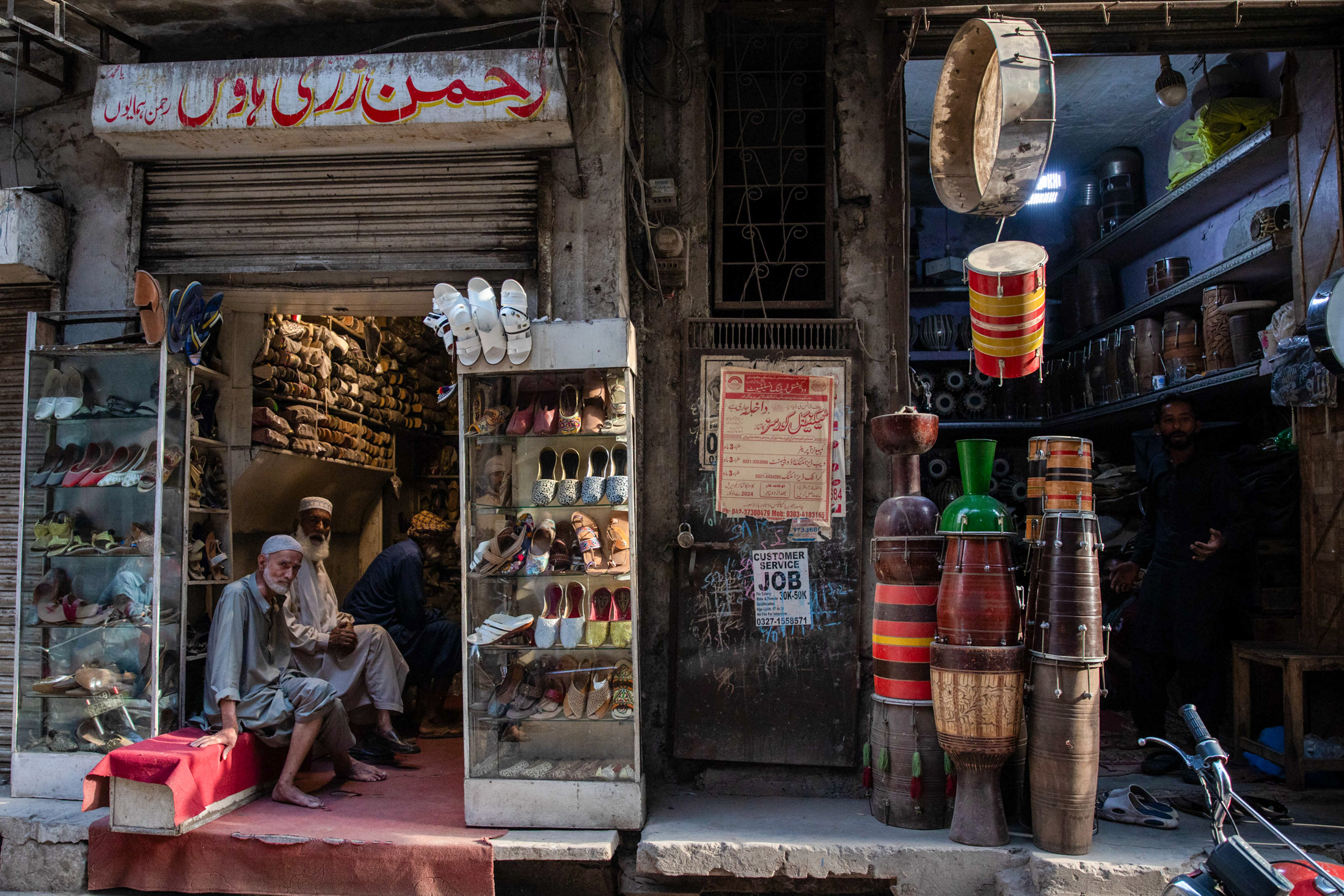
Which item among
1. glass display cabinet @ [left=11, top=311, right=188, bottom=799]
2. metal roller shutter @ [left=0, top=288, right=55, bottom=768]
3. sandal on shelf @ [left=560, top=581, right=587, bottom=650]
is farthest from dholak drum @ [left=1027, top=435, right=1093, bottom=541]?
metal roller shutter @ [left=0, top=288, right=55, bottom=768]

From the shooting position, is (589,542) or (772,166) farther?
(772,166)

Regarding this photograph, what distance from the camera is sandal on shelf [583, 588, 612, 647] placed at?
4465 mm

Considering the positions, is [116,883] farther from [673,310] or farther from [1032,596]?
[1032,596]

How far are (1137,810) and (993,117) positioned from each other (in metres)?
3.19

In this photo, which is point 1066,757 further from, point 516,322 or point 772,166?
point 772,166

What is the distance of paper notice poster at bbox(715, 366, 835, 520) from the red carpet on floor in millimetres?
2076

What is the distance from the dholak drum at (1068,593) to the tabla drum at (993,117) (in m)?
1.40

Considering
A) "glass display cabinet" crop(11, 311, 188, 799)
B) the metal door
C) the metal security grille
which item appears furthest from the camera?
the metal security grille

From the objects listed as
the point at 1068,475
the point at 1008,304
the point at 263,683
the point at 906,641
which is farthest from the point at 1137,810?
the point at 263,683

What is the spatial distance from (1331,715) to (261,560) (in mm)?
5612

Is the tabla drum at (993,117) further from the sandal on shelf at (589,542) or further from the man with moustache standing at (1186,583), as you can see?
the sandal on shelf at (589,542)

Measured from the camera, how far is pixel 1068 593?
12.5 ft

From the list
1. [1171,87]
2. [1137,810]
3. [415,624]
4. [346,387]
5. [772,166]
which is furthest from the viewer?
[346,387]

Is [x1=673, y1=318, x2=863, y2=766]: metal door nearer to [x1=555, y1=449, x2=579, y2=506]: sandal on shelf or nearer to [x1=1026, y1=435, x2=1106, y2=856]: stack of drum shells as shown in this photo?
[x1=555, y1=449, x2=579, y2=506]: sandal on shelf
